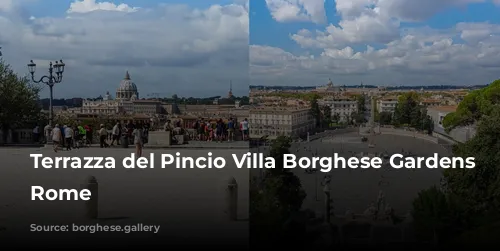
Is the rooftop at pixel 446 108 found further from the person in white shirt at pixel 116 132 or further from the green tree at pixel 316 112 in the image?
the person in white shirt at pixel 116 132

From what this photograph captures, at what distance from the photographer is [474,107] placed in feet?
20.0

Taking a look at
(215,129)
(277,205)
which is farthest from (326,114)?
(215,129)

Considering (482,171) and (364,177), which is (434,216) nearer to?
(364,177)

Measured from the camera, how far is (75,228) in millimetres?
5137

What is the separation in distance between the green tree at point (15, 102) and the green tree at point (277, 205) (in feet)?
18.0

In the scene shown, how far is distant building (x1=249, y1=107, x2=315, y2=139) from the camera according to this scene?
573cm

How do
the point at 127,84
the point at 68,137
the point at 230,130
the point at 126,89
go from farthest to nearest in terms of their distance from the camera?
1. the point at 68,137
2. the point at 230,130
3. the point at 126,89
4. the point at 127,84

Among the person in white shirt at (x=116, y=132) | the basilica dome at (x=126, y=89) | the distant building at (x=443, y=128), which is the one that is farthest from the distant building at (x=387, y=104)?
the person in white shirt at (x=116, y=132)

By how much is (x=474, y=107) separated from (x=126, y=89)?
3.63 m

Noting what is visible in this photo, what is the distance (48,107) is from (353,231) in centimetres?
642

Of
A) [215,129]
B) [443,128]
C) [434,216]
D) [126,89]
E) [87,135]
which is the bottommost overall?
[434,216]

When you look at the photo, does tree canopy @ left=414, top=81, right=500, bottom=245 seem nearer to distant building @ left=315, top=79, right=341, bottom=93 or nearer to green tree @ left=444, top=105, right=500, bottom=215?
green tree @ left=444, top=105, right=500, bottom=215

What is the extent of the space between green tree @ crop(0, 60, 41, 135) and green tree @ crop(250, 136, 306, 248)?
550cm

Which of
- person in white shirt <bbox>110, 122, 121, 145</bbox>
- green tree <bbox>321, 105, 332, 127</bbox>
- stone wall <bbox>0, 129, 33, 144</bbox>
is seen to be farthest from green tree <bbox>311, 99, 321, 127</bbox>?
stone wall <bbox>0, 129, 33, 144</bbox>
